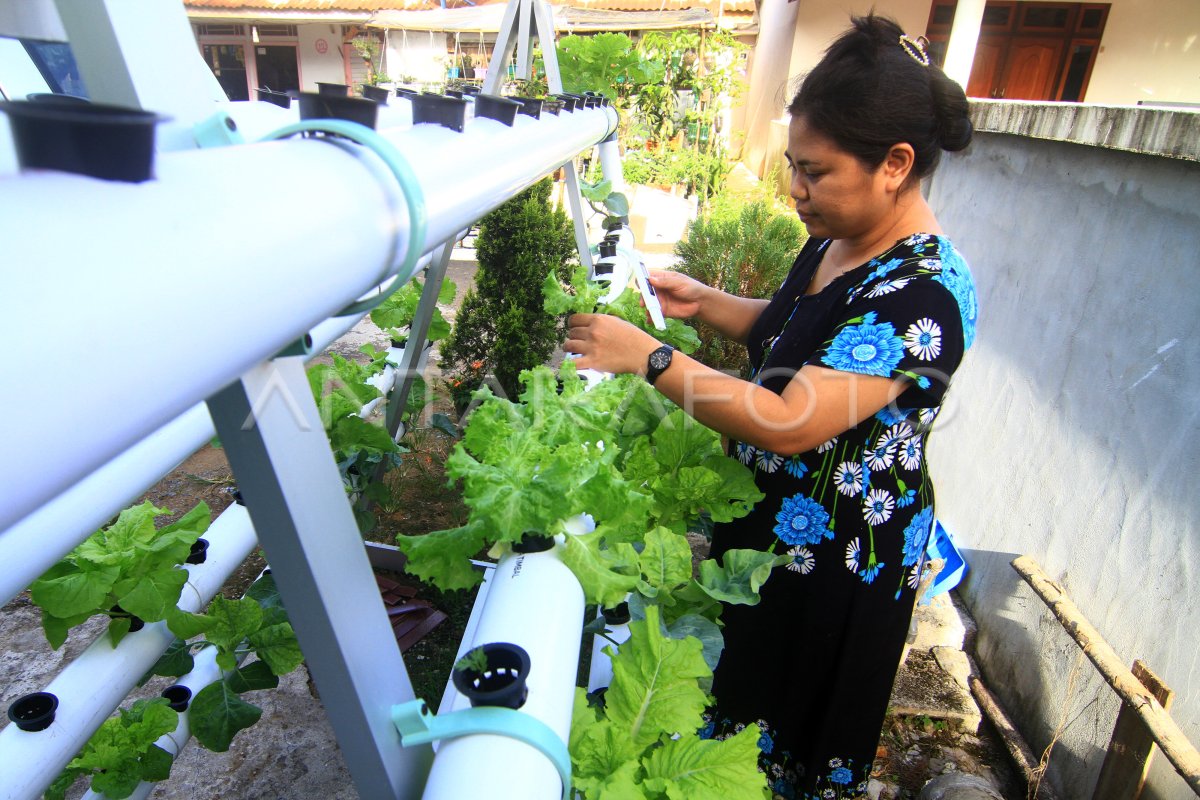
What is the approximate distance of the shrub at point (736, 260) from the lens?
493 cm

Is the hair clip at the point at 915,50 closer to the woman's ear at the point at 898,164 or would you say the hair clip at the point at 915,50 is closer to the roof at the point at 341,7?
the woman's ear at the point at 898,164

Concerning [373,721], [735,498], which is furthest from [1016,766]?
[373,721]

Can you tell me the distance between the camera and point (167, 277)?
0.30 metres

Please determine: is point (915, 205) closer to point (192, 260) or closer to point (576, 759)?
point (576, 759)

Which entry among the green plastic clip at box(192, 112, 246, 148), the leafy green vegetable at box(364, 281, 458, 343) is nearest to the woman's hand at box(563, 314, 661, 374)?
the green plastic clip at box(192, 112, 246, 148)

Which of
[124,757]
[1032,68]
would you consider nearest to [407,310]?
[124,757]

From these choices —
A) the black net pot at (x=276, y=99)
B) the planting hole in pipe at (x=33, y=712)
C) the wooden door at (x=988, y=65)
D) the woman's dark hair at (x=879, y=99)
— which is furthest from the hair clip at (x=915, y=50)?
the wooden door at (x=988, y=65)

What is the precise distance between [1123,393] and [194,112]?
2.52 meters

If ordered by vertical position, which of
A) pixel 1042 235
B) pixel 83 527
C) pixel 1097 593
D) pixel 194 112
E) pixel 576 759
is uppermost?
pixel 194 112

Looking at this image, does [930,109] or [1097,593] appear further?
[1097,593]

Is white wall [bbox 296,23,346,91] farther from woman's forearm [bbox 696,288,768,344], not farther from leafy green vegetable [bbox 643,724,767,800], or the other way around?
leafy green vegetable [bbox 643,724,767,800]

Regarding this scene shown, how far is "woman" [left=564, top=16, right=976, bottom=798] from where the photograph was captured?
1264 mm

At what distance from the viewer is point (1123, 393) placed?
2242 mm

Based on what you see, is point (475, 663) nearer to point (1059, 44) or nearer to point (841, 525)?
point (841, 525)
